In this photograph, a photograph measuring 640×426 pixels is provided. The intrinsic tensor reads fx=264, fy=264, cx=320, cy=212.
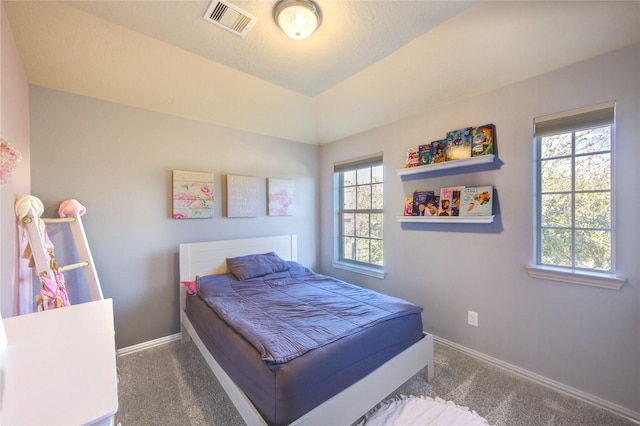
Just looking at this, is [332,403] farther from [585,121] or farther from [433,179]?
[585,121]

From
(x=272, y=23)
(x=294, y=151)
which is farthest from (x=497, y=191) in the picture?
(x=294, y=151)

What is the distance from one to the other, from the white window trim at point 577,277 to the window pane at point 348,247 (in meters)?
1.89

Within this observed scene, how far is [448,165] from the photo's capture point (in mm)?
2303

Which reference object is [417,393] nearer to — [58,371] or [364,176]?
[58,371]

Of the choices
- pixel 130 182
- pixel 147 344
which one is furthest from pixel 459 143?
pixel 147 344

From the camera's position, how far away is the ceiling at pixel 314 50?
1.66m

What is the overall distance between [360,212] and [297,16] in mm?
2228

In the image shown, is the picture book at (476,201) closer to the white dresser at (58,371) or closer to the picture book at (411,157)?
the picture book at (411,157)

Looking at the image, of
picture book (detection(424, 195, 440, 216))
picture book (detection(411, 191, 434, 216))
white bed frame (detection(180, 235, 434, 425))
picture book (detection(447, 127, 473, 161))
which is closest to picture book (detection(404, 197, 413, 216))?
picture book (detection(411, 191, 434, 216))

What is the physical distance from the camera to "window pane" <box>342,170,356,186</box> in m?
3.52

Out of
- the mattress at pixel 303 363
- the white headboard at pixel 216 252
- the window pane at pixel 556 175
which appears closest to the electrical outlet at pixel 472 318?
the mattress at pixel 303 363

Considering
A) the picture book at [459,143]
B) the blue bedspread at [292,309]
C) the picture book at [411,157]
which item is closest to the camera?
the blue bedspread at [292,309]

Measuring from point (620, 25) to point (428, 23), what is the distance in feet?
3.48

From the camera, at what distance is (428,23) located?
1.84m
